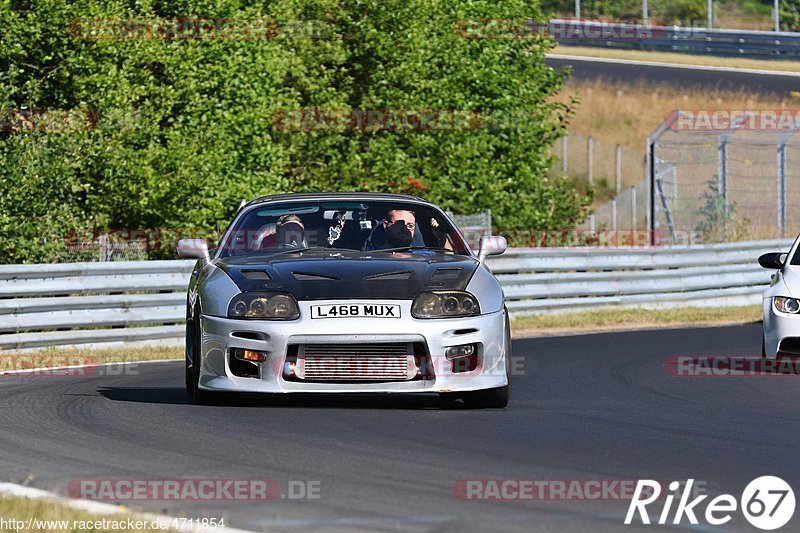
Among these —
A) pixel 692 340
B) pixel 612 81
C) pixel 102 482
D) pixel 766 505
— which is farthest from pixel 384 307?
pixel 612 81

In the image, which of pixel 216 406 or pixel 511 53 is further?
pixel 511 53

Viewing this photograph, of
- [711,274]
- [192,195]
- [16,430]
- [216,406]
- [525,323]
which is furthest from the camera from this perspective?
[711,274]

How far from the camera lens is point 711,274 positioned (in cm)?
2483

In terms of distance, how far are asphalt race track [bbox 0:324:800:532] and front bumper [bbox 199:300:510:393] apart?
183mm

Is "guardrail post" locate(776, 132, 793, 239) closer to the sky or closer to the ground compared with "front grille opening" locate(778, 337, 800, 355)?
closer to the ground

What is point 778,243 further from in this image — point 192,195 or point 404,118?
point 192,195

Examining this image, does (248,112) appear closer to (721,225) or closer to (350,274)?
(721,225)

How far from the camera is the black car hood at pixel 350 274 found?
8875 millimetres

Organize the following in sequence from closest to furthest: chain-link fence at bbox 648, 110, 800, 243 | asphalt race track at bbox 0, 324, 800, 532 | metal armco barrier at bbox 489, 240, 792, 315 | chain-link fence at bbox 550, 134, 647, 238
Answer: asphalt race track at bbox 0, 324, 800, 532 < metal armco barrier at bbox 489, 240, 792, 315 < chain-link fence at bbox 648, 110, 800, 243 < chain-link fence at bbox 550, 134, 647, 238

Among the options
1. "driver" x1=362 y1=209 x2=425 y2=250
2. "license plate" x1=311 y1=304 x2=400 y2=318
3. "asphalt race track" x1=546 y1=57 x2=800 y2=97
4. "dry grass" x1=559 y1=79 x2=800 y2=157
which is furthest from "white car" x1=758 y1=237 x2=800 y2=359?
"asphalt race track" x1=546 y1=57 x2=800 y2=97

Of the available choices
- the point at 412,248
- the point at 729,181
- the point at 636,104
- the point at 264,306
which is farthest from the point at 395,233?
the point at 636,104

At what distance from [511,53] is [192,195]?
943 centimetres

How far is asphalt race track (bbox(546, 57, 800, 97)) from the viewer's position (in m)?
48.7

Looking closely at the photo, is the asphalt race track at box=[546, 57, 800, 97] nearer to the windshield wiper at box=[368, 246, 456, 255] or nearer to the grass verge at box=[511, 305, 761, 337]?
the grass verge at box=[511, 305, 761, 337]
